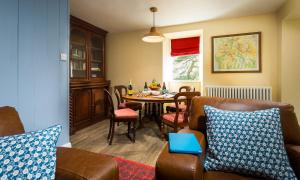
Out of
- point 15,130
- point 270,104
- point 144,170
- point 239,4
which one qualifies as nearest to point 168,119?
point 144,170

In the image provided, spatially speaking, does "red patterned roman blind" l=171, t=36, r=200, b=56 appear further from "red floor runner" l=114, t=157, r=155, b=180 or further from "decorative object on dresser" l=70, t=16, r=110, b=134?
"red floor runner" l=114, t=157, r=155, b=180

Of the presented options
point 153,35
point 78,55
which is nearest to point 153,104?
point 153,35

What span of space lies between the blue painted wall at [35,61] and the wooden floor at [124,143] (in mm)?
518

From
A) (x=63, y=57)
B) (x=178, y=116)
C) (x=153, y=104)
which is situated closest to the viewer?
(x=63, y=57)

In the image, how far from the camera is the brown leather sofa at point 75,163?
2.89ft

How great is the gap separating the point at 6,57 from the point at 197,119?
6.20 feet

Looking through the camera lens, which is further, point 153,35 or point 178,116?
point 153,35

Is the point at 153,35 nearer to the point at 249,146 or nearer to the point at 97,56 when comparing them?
the point at 97,56

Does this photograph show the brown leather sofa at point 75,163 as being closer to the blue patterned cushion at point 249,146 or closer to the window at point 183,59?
the blue patterned cushion at point 249,146

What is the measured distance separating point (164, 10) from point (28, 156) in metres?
3.08

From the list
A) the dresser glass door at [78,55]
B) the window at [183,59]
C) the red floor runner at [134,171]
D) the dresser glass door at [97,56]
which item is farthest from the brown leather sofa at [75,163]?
the window at [183,59]

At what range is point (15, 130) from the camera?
1.10m

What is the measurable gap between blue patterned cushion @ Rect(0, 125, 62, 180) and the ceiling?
2.59 metres

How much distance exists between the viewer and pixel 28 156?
0.81 m
